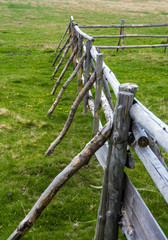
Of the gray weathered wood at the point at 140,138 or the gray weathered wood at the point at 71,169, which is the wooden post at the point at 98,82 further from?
the gray weathered wood at the point at 140,138

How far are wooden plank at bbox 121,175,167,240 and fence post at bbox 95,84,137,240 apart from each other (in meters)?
0.10

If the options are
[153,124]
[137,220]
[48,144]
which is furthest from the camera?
[48,144]

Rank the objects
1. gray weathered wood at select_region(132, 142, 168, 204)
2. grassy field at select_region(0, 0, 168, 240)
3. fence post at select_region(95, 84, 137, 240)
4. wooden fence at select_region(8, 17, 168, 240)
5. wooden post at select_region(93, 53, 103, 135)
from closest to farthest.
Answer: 1. gray weathered wood at select_region(132, 142, 168, 204)
2. wooden fence at select_region(8, 17, 168, 240)
3. fence post at select_region(95, 84, 137, 240)
4. grassy field at select_region(0, 0, 168, 240)
5. wooden post at select_region(93, 53, 103, 135)

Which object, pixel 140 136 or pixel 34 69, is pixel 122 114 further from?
pixel 34 69

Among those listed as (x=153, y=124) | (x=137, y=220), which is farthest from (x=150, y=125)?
(x=137, y=220)

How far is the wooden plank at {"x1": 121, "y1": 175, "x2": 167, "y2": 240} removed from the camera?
212 cm

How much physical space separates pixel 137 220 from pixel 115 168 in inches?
19.9

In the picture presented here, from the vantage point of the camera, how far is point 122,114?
233 cm

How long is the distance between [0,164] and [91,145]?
3.09 m

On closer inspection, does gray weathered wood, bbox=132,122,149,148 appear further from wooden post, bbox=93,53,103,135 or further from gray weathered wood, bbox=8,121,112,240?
wooden post, bbox=93,53,103,135

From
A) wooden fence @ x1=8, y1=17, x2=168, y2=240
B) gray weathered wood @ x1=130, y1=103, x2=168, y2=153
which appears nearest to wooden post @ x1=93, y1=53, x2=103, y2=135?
wooden fence @ x1=8, y1=17, x2=168, y2=240

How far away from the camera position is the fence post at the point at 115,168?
7.61 feet

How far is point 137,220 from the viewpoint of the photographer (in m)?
2.39

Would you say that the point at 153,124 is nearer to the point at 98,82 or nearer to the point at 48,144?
the point at 98,82
